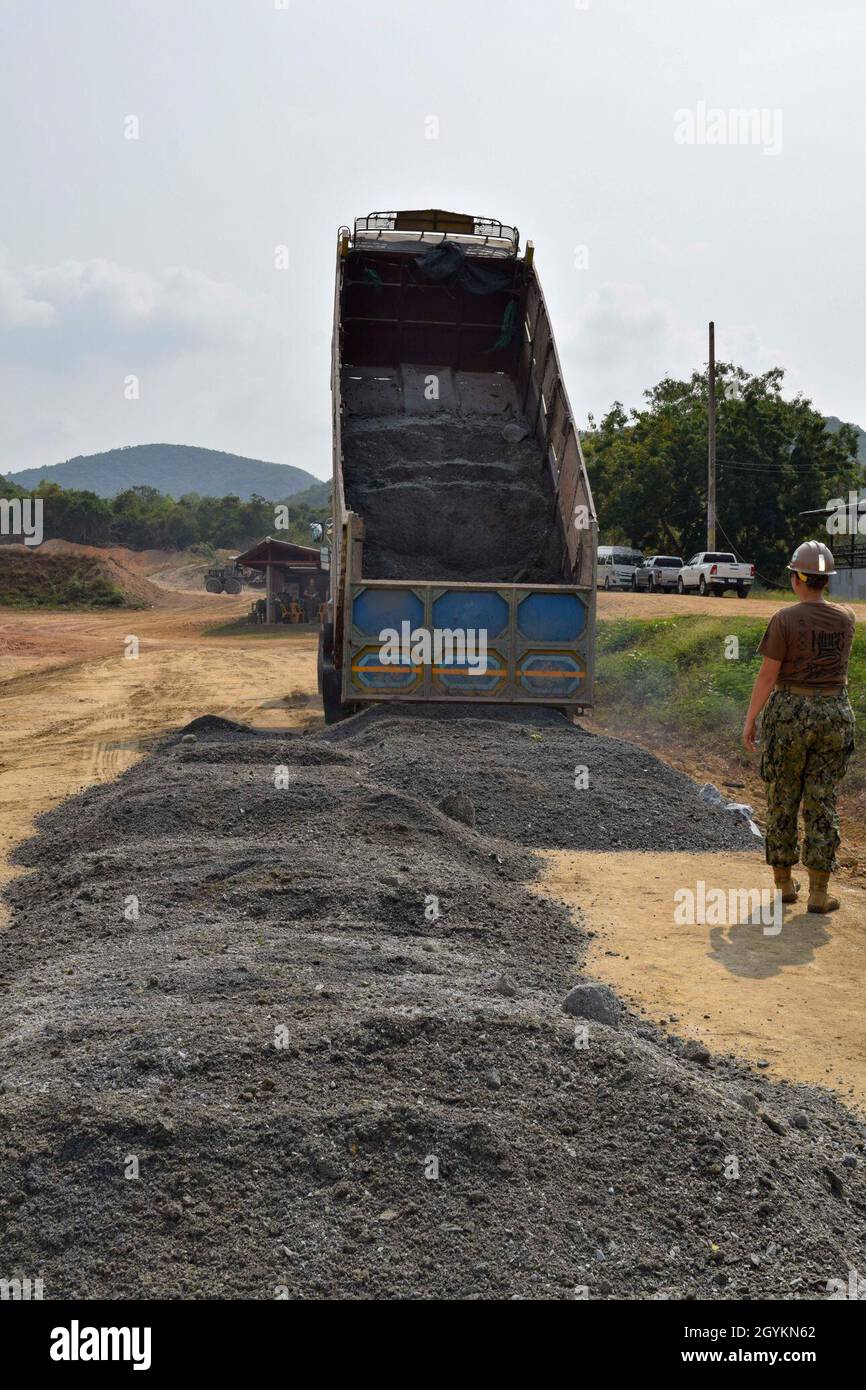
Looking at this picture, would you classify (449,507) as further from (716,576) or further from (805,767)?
(716,576)

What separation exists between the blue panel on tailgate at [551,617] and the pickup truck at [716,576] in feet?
64.7

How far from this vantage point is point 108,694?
58.9 ft

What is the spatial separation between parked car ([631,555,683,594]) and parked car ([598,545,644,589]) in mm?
715

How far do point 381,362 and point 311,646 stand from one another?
45.8 feet

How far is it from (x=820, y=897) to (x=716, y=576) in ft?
81.9

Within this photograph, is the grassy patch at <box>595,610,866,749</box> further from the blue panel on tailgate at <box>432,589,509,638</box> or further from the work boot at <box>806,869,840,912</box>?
the work boot at <box>806,869,840,912</box>

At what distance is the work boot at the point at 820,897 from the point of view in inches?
267

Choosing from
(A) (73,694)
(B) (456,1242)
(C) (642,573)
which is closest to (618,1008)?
(B) (456,1242)

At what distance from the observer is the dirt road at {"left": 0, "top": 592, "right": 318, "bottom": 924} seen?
450 inches

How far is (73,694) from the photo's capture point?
18.0 meters

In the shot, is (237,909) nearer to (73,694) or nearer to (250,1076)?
(250,1076)

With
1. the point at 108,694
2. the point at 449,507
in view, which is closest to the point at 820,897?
the point at 449,507

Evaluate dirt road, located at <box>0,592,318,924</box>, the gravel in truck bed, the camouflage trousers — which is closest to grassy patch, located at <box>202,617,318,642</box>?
dirt road, located at <box>0,592,318,924</box>
